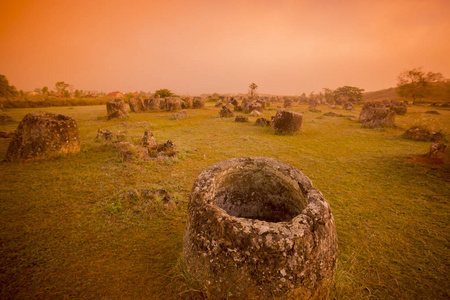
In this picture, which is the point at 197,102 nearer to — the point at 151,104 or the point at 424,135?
the point at 151,104

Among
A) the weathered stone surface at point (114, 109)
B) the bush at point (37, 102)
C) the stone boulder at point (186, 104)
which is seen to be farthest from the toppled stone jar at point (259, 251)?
the bush at point (37, 102)

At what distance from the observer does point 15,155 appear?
598cm

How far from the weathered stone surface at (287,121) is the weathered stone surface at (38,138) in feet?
36.2

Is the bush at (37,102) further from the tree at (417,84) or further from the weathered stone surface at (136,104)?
the tree at (417,84)

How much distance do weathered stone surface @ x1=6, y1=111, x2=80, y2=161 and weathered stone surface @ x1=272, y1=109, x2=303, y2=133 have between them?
36.2ft

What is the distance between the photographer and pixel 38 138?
615 centimetres

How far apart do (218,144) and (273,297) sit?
7644 millimetres

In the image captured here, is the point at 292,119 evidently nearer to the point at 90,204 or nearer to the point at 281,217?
the point at 281,217

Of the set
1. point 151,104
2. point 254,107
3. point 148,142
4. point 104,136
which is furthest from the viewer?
point 151,104

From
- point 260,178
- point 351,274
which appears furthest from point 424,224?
point 260,178

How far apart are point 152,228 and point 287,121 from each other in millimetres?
10540

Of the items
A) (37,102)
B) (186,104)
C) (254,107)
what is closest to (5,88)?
(37,102)

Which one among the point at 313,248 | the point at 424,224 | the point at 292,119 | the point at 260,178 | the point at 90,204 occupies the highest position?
the point at 292,119

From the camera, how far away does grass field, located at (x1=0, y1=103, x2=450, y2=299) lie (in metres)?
2.46
